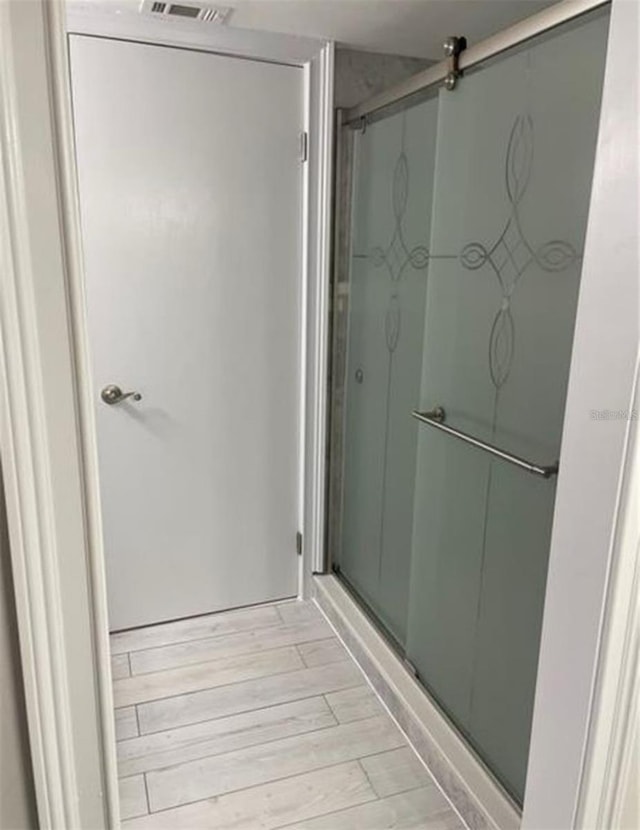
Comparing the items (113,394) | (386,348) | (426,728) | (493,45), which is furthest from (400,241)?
(426,728)

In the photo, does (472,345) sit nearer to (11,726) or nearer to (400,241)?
(400,241)

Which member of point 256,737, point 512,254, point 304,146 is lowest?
point 256,737

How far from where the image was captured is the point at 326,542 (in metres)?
2.62

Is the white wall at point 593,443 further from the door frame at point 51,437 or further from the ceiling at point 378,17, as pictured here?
the ceiling at point 378,17

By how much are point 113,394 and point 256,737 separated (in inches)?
46.9

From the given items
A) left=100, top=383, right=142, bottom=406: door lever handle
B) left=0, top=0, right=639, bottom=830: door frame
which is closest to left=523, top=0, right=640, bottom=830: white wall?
left=0, top=0, right=639, bottom=830: door frame

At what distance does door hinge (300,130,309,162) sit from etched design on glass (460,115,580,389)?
0.89 meters

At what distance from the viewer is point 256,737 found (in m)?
1.89

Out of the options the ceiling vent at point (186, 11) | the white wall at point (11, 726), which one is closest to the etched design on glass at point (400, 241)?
the ceiling vent at point (186, 11)

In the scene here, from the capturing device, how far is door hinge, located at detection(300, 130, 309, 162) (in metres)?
2.21

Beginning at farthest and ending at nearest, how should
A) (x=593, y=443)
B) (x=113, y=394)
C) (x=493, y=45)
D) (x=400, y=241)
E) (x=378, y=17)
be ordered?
1. (x=113, y=394)
2. (x=400, y=241)
3. (x=378, y=17)
4. (x=493, y=45)
5. (x=593, y=443)

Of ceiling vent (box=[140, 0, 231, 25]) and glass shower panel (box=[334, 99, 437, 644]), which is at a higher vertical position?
ceiling vent (box=[140, 0, 231, 25])

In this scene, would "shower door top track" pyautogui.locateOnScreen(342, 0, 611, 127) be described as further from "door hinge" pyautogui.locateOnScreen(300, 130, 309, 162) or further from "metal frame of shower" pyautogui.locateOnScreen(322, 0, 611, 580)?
"door hinge" pyautogui.locateOnScreen(300, 130, 309, 162)

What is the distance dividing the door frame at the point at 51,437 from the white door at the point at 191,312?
1.50 metres
